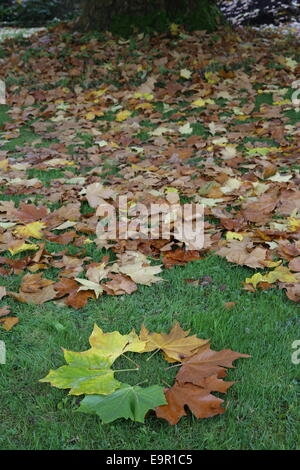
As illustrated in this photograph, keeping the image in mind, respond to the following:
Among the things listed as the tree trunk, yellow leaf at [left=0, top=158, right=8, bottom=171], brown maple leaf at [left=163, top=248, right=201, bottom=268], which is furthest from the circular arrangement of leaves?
the tree trunk

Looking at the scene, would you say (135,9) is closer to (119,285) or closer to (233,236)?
(233,236)

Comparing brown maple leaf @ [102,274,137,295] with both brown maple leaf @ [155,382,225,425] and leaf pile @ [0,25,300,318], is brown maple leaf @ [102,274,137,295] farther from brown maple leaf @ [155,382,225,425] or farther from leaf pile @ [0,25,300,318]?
brown maple leaf @ [155,382,225,425]

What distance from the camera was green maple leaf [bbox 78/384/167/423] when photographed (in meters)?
1.66

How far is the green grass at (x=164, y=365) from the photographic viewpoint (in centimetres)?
168

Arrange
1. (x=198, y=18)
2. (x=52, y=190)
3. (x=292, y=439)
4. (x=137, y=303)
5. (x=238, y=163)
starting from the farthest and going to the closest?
(x=198, y=18)
(x=238, y=163)
(x=52, y=190)
(x=137, y=303)
(x=292, y=439)

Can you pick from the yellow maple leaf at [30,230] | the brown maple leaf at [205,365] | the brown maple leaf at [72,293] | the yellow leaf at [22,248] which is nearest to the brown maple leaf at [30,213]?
the yellow maple leaf at [30,230]

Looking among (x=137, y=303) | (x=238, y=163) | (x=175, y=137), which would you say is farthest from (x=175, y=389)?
(x=175, y=137)

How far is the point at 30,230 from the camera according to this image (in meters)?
3.08

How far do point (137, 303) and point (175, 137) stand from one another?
2.82m

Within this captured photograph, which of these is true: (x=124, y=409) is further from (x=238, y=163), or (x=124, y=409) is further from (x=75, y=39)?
(x=75, y=39)

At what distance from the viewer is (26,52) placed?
316 inches

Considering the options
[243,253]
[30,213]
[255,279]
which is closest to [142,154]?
[30,213]

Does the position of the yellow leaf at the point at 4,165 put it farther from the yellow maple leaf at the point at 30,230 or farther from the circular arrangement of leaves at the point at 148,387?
the circular arrangement of leaves at the point at 148,387

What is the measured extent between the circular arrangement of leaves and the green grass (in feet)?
0.16
